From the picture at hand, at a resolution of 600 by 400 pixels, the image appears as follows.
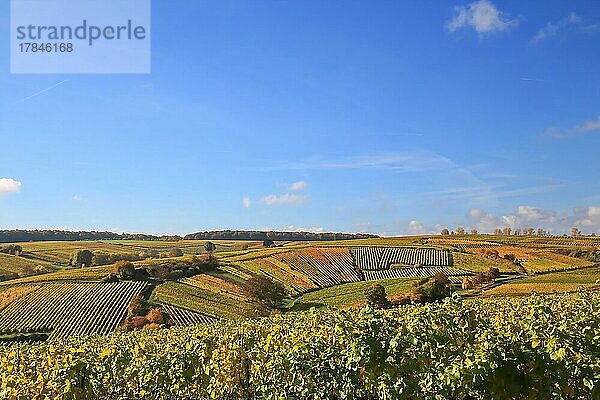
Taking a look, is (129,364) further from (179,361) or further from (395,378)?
(395,378)

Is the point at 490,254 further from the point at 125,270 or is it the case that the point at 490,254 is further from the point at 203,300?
the point at 125,270

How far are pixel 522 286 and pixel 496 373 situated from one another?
190ft

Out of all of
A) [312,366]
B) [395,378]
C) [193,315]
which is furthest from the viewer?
[193,315]

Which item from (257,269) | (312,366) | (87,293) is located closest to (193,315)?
(87,293)

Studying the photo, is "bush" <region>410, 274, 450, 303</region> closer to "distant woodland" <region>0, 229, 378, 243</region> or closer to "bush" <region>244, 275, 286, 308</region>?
"bush" <region>244, 275, 286, 308</region>

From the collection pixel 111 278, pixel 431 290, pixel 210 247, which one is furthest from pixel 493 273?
pixel 210 247

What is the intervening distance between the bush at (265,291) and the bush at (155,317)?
13083 mm

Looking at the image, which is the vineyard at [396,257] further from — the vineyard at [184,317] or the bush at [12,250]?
the bush at [12,250]

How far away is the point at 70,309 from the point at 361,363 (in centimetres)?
5844

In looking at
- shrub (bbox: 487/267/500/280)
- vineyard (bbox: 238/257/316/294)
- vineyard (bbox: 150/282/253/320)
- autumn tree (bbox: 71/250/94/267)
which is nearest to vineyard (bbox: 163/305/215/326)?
vineyard (bbox: 150/282/253/320)

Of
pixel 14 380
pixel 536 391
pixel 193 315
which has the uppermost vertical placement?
pixel 536 391

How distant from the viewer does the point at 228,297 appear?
224ft

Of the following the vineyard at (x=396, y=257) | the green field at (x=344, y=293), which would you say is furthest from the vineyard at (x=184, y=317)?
the vineyard at (x=396, y=257)

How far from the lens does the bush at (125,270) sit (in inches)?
2918
